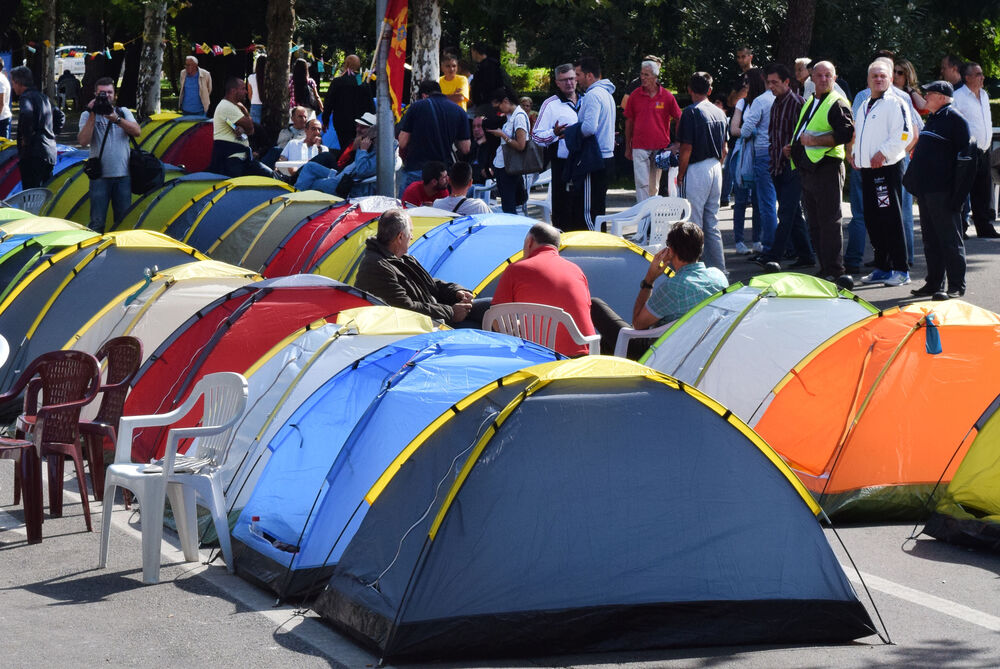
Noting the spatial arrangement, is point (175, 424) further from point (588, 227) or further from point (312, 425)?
point (588, 227)

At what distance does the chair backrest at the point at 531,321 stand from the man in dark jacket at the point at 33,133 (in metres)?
8.75

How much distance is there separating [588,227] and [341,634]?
30.9 feet

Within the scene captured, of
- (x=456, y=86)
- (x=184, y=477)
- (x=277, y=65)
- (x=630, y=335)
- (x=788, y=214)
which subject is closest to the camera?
(x=184, y=477)

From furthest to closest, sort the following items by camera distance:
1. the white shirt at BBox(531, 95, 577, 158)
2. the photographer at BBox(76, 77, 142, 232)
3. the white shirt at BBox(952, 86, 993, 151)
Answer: the white shirt at BBox(531, 95, 577, 158), the photographer at BBox(76, 77, 142, 232), the white shirt at BBox(952, 86, 993, 151)

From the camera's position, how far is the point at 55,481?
306 inches

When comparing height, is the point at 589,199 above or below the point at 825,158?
below

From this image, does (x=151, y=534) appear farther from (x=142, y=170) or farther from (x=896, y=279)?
(x=142, y=170)

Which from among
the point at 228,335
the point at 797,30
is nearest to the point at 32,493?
the point at 228,335

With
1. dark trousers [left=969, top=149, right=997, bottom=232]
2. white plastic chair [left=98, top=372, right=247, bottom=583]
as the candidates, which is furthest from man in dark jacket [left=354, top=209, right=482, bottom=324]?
dark trousers [left=969, top=149, right=997, bottom=232]

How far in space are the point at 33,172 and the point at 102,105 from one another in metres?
2.92

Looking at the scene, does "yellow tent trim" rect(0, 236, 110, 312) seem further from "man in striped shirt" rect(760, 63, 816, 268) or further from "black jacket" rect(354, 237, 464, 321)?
"man in striped shirt" rect(760, 63, 816, 268)

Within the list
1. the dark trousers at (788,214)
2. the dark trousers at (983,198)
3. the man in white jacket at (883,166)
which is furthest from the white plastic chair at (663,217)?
the dark trousers at (983,198)

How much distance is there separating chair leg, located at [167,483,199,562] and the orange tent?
123 inches

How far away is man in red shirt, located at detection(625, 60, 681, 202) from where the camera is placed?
15438mm
